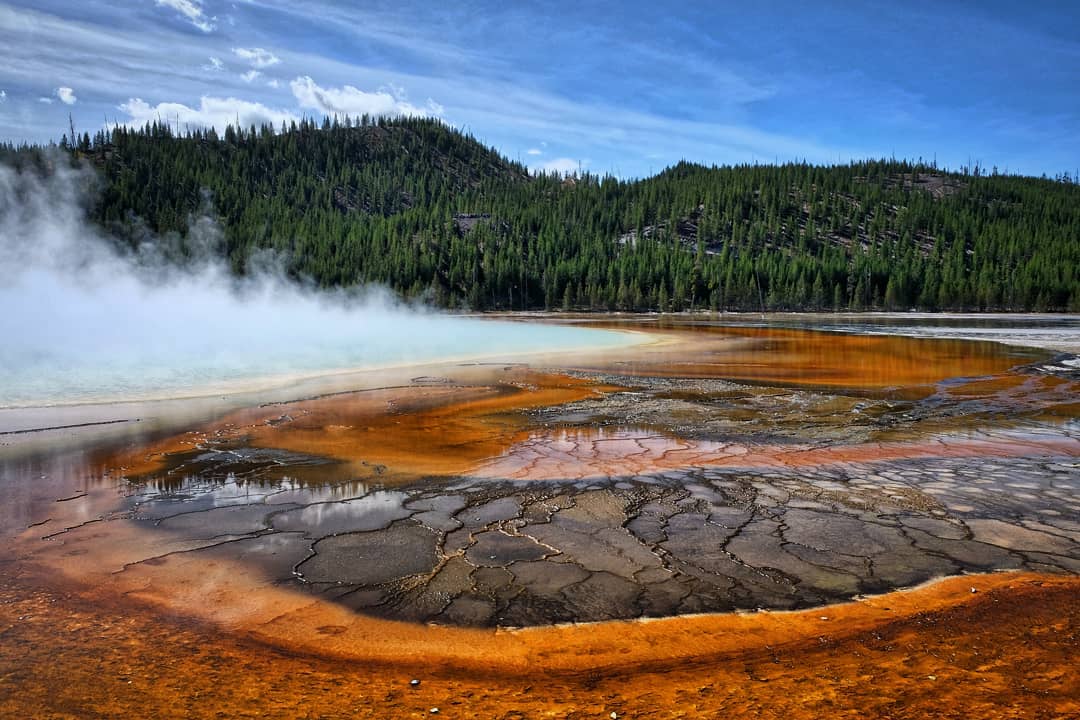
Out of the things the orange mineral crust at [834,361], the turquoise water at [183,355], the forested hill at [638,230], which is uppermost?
the forested hill at [638,230]

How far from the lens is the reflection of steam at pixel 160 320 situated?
20.9 meters

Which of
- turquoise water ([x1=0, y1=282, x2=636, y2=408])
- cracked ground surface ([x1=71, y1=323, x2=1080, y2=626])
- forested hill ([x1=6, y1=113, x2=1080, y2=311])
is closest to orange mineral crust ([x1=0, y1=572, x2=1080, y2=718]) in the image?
cracked ground surface ([x1=71, y1=323, x2=1080, y2=626])

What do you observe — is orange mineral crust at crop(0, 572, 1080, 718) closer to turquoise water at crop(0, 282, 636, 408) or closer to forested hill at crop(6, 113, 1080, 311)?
turquoise water at crop(0, 282, 636, 408)

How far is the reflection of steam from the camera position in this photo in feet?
68.5

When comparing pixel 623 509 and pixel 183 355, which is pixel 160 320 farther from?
pixel 623 509

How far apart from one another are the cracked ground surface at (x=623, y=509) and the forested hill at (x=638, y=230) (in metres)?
84.5

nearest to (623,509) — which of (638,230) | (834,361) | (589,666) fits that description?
(589,666)

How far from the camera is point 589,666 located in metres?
4.17

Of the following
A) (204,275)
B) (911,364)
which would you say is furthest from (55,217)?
(911,364)

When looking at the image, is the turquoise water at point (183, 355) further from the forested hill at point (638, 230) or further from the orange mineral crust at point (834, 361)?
the forested hill at point (638, 230)

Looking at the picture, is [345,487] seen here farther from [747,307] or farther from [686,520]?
[747,307]

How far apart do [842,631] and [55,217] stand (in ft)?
495

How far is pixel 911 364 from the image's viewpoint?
23.2 meters

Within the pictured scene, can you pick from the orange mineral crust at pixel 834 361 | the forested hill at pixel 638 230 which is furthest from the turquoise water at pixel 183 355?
the forested hill at pixel 638 230
